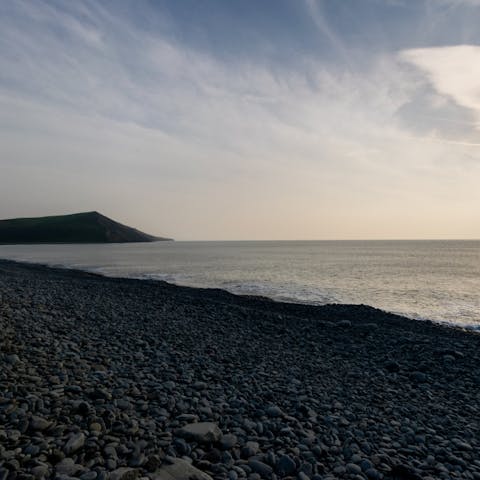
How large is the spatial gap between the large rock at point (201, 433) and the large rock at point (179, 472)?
2.72 feet

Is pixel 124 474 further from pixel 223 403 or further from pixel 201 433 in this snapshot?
pixel 223 403

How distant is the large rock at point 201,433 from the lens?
6648 mm

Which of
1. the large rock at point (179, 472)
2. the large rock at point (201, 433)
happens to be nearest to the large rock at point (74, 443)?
the large rock at point (179, 472)

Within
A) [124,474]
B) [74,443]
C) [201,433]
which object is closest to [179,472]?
[124,474]

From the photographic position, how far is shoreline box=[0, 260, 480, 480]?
6.00m

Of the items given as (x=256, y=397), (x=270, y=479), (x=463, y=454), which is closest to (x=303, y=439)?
(x=270, y=479)

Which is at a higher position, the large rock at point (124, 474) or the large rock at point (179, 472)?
the large rock at point (124, 474)

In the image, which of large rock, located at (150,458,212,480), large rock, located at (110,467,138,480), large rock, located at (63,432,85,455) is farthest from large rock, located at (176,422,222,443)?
large rock, located at (63,432,85,455)

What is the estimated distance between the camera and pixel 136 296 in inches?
1042

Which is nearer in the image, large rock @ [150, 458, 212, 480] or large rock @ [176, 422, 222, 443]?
large rock @ [150, 458, 212, 480]

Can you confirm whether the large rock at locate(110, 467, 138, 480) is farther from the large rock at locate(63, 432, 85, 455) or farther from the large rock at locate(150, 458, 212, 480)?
the large rock at locate(63, 432, 85, 455)

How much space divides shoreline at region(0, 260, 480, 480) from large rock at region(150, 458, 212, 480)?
0.02 m

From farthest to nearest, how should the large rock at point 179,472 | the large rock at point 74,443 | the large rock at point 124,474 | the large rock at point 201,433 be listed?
the large rock at point 201,433, the large rock at point 74,443, the large rock at point 179,472, the large rock at point 124,474

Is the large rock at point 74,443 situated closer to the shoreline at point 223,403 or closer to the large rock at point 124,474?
the shoreline at point 223,403
